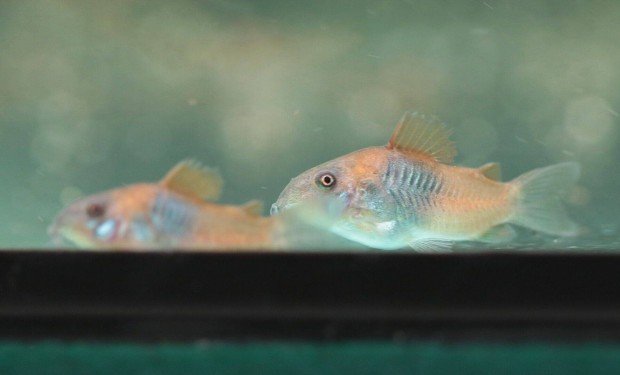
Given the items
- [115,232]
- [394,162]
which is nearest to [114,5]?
[394,162]

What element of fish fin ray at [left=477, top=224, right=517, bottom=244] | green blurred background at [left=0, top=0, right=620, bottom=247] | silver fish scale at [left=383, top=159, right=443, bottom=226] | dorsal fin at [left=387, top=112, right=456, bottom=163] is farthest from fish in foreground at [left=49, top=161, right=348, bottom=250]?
green blurred background at [left=0, top=0, right=620, bottom=247]

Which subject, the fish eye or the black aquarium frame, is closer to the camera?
the black aquarium frame

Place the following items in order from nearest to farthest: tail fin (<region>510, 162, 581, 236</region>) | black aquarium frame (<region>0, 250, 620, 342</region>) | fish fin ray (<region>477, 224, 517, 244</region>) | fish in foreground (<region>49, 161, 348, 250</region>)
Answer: black aquarium frame (<region>0, 250, 620, 342</region>) < fish in foreground (<region>49, 161, 348, 250</region>) < tail fin (<region>510, 162, 581, 236</region>) < fish fin ray (<region>477, 224, 517, 244</region>)

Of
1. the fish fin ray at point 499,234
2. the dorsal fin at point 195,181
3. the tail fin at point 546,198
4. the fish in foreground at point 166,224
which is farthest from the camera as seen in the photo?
the fish fin ray at point 499,234

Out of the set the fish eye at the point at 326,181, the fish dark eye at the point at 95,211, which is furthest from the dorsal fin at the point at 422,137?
the fish dark eye at the point at 95,211

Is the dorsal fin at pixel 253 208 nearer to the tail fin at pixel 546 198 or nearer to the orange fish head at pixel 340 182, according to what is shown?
the orange fish head at pixel 340 182

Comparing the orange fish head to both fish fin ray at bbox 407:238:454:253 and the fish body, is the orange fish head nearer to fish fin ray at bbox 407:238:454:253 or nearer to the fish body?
fish fin ray at bbox 407:238:454:253
